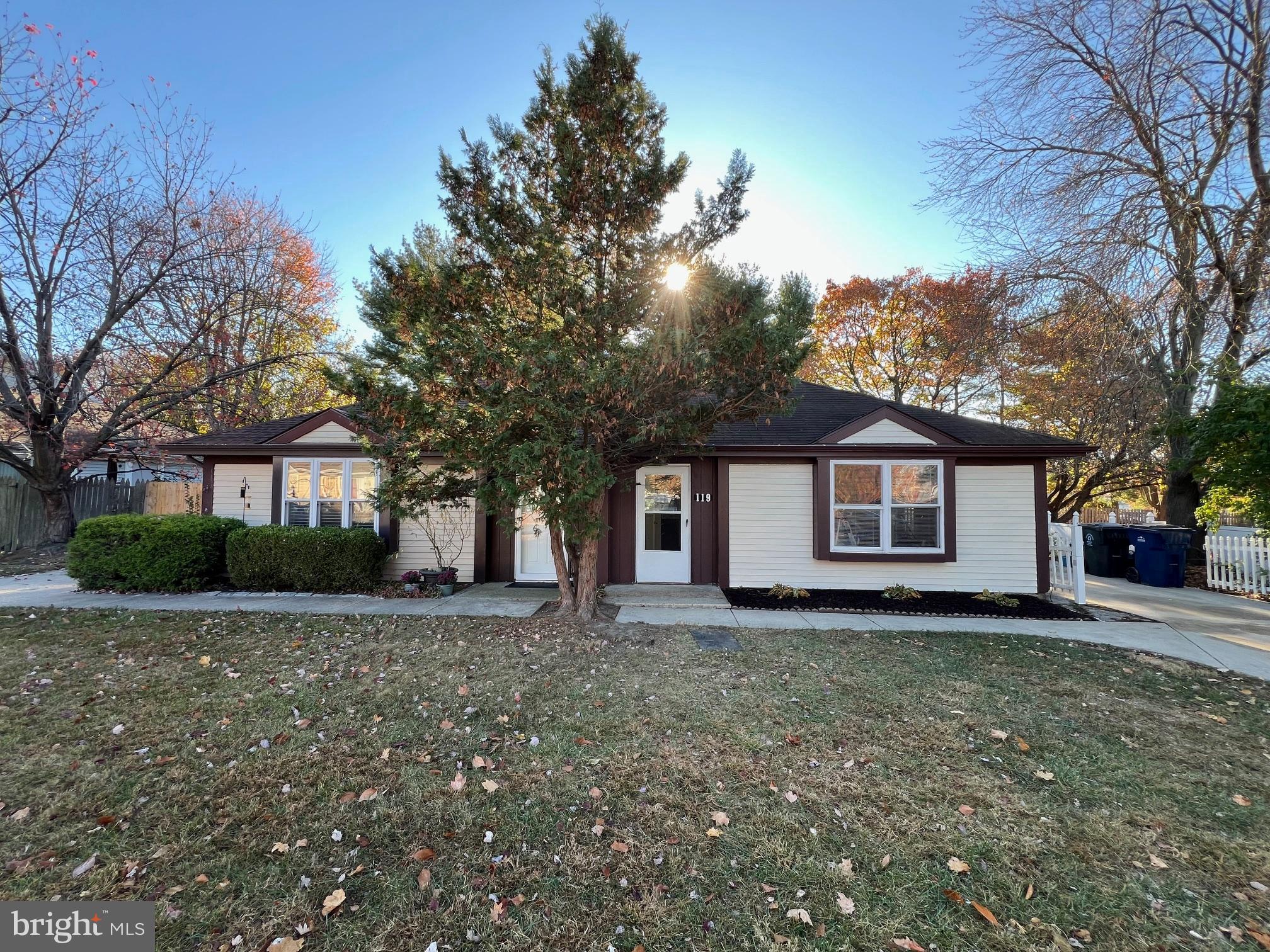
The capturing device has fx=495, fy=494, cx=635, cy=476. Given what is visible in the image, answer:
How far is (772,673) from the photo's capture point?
456 centimetres

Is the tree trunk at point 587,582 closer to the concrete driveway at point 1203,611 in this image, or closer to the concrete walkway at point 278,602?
the concrete walkway at point 278,602

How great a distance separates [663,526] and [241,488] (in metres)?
7.85

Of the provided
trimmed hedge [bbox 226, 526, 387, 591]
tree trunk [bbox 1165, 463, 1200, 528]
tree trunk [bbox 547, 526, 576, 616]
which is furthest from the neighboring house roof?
tree trunk [bbox 1165, 463, 1200, 528]

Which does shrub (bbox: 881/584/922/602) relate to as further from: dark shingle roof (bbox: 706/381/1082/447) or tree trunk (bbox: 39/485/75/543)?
tree trunk (bbox: 39/485/75/543)

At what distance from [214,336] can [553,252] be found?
12677 mm

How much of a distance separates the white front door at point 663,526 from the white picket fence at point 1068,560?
5.86 metres

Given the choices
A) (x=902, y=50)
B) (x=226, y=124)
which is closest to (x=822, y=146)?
(x=902, y=50)

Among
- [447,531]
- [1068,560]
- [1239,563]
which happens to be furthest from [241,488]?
[1239,563]

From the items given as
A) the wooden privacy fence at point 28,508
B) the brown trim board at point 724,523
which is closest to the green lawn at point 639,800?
the brown trim board at point 724,523

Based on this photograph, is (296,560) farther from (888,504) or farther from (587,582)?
(888,504)

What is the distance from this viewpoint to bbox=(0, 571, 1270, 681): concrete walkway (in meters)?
5.64

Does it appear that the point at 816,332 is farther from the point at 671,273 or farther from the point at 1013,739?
the point at 1013,739

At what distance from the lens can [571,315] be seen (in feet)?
18.3

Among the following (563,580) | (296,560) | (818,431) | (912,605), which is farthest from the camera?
(818,431)
